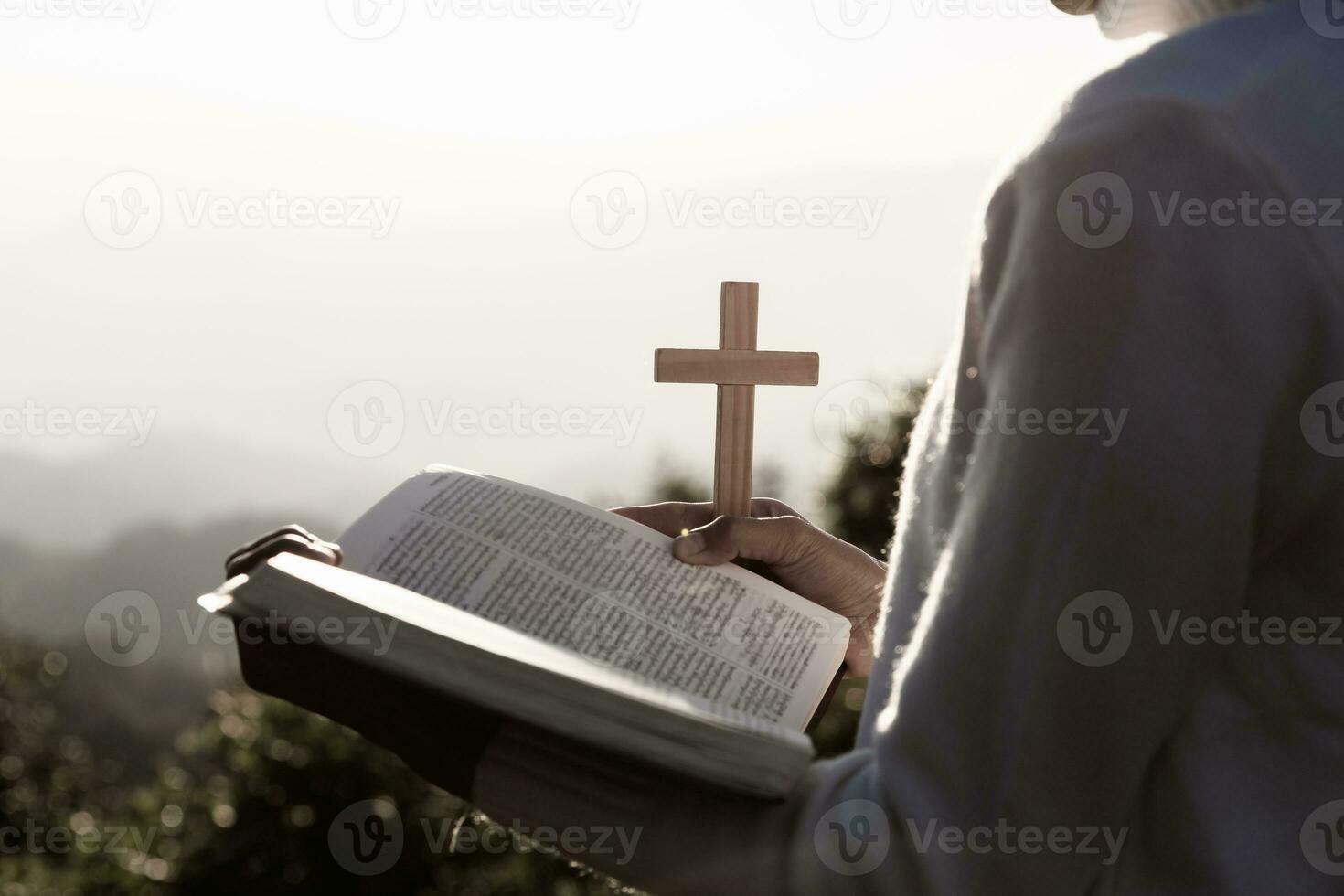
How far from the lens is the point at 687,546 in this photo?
6.46 ft

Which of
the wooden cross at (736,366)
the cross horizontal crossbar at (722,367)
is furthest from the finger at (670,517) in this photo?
the cross horizontal crossbar at (722,367)

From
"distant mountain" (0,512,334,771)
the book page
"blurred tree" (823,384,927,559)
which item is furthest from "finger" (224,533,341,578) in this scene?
"distant mountain" (0,512,334,771)

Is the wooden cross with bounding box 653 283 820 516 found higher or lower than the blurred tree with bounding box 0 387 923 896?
higher

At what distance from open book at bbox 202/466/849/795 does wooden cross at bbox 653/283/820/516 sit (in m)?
0.57

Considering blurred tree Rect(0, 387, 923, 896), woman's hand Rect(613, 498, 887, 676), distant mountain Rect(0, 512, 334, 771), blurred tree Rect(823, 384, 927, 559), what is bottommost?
distant mountain Rect(0, 512, 334, 771)

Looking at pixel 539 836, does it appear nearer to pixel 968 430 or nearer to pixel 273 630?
pixel 273 630

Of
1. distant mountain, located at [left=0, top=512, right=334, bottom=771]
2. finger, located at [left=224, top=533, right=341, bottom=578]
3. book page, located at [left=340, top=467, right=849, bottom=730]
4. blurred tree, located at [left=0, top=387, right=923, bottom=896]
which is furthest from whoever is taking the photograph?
distant mountain, located at [left=0, top=512, right=334, bottom=771]

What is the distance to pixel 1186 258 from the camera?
2.98 ft

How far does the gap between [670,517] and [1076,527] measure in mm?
1323

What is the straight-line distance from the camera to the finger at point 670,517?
2186 mm

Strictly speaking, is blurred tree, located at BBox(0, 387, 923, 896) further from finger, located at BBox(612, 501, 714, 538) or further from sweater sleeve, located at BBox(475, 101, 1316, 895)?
sweater sleeve, located at BBox(475, 101, 1316, 895)

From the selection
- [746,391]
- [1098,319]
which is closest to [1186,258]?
[1098,319]

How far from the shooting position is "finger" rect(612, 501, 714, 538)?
86.0 inches

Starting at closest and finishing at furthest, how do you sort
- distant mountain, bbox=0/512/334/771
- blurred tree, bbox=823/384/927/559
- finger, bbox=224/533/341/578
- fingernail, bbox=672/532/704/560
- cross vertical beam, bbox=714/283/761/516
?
finger, bbox=224/533/341/578
fingernail, bbox=672/532/704/560
cross vertical beam, bbox=714/283/761/516
blurred tree, bbox=823/384/927/559
distant mountain, bbox=0/512/334/771
